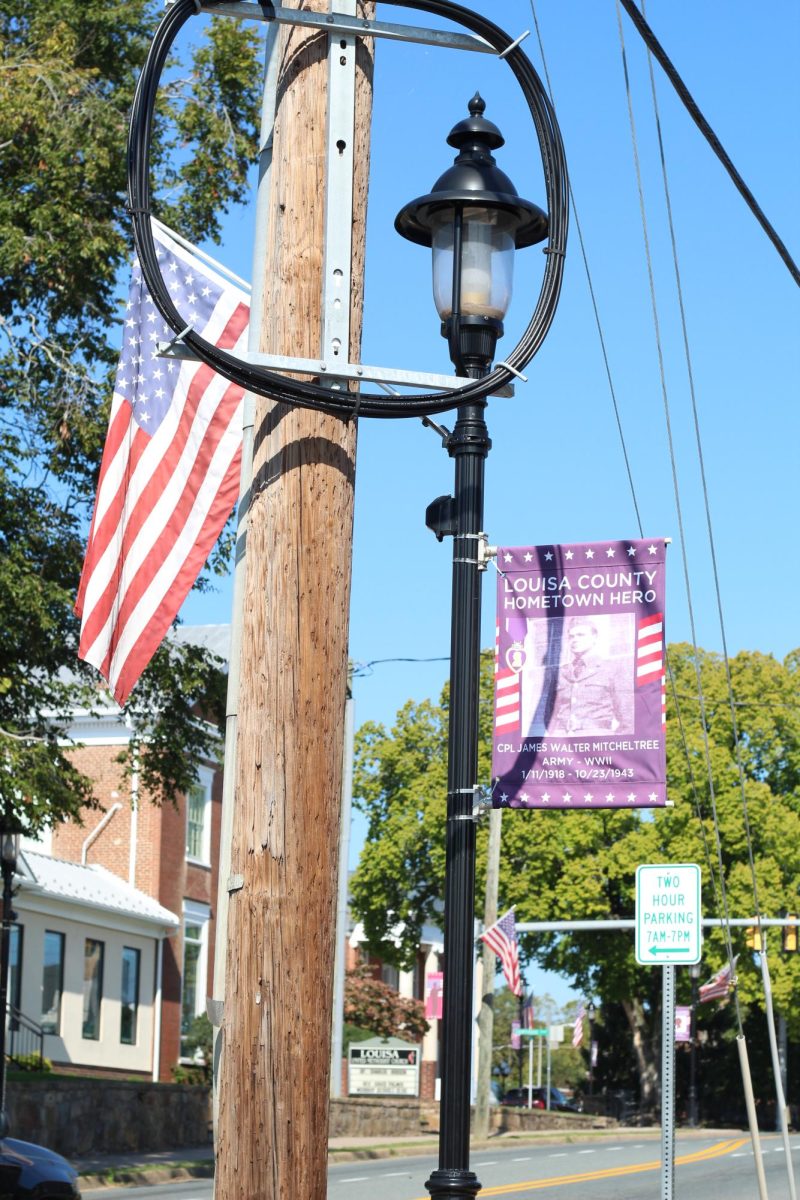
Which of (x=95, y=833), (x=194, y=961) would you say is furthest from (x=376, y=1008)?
(x=95, y=833)

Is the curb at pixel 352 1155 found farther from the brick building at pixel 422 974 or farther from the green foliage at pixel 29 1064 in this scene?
the brick building at pixel 422 974

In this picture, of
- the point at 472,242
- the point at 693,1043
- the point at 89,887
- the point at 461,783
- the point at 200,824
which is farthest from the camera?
the point at 693,1043

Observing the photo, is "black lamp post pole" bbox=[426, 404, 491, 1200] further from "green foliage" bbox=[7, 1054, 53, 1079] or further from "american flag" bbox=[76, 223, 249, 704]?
"green foliage" bbox=[7, 1054, 53, 1079]

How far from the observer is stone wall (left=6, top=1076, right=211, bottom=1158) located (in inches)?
1047

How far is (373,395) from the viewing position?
5.32 meters

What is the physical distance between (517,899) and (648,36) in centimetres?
4688

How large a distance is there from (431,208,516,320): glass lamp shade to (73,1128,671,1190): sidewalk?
15138 mm

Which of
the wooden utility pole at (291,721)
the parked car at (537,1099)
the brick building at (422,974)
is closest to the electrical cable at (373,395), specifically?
the wooden utility pole at (291,721)

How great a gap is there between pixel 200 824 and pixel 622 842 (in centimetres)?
1611

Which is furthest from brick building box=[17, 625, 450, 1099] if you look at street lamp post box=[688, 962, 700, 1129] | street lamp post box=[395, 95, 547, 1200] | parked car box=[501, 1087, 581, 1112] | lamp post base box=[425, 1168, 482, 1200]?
lamp post base box=[425, 1168, 482, 1200]

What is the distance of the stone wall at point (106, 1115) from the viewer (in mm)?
26594

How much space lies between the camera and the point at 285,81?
5547 millimetres

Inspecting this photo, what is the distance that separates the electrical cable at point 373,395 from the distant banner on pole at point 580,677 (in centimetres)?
271

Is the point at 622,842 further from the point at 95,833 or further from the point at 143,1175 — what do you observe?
the point at 143,1175
